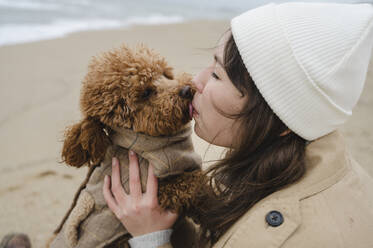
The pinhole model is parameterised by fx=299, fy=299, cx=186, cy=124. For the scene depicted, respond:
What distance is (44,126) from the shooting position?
4.35 meters

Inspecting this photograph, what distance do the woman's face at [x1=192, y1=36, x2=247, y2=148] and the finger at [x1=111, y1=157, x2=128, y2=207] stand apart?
20.0 inches

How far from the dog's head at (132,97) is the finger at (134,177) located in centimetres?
16

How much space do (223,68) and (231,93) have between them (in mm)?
122

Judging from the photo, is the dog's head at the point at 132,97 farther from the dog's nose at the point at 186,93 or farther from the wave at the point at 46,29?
the wave at the point at 46,29

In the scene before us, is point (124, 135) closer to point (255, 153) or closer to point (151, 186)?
point (151, 186)

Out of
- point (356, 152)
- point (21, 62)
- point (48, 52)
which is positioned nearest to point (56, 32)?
point (48, 52)

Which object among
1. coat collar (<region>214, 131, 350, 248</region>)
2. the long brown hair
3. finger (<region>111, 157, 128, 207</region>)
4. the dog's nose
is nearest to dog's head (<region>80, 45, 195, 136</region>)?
the dog's nose

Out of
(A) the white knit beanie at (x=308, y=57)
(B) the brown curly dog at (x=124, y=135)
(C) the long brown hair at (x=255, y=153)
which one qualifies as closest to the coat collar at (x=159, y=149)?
(B) the brown curly dog at (x=124, y=135)

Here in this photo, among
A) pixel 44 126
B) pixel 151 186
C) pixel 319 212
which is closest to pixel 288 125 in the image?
pixel 319 212

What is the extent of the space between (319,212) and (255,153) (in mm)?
440

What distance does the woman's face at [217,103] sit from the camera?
1353 millimetres

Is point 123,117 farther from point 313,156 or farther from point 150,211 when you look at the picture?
point 313,156

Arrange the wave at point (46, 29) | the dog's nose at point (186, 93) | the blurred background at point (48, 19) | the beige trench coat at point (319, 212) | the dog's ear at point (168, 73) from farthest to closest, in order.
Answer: the blurred background at point (48, 19)
the wave at point (46, 29)
the dog's ear at point (168, 73)
the dog's nose at point (186, 93)
the beige trench coat at point (319, 212)

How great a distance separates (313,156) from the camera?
1264 mm
